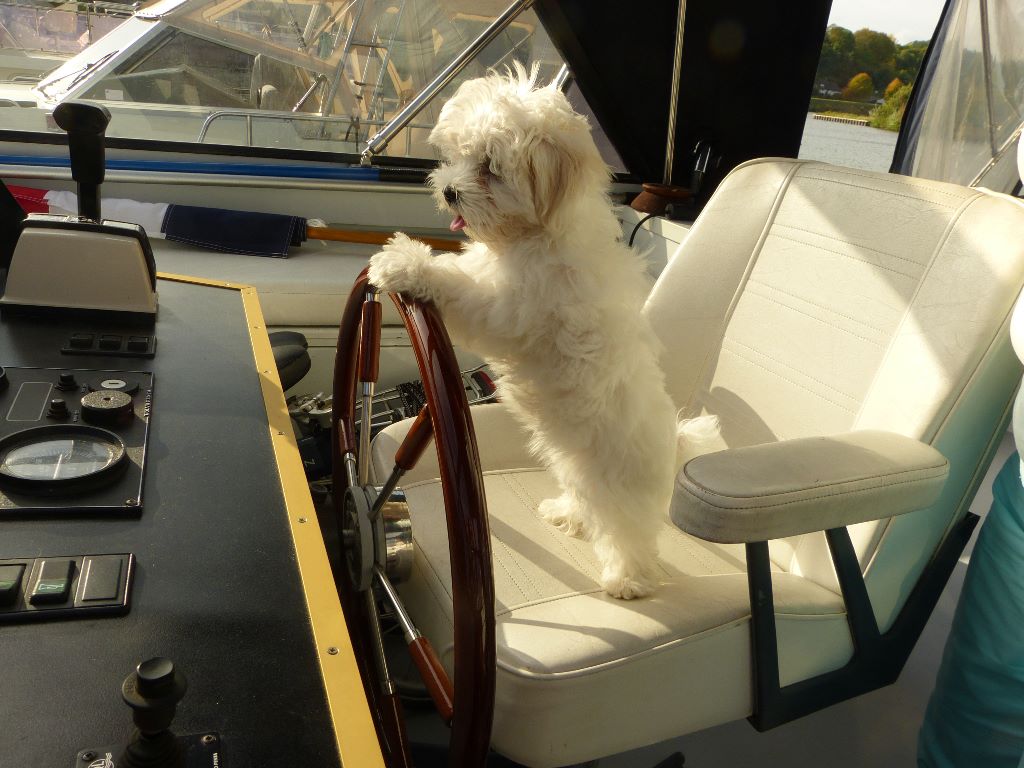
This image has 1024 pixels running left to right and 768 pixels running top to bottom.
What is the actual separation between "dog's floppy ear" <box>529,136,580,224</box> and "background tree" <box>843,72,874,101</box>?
6.25ft

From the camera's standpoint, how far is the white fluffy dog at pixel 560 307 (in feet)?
4.09

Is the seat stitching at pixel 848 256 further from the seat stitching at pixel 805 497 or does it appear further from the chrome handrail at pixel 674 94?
the chrome handrail at pixel 674 94

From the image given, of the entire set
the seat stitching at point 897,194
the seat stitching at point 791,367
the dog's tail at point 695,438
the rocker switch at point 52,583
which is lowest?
the dog's tail at point 695,438

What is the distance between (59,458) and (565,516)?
797mm

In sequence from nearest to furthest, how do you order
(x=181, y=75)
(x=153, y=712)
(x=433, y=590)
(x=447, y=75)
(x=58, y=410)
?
(x=153, y=712) < (x=58, y=410) < (x=433, y=590) < (x=447, y=75) < (x=181, y=75)

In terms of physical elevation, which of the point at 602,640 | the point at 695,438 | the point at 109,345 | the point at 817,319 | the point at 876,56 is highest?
the point at 876,56

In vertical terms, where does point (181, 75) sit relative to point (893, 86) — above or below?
below

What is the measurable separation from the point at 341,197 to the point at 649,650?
2.21m

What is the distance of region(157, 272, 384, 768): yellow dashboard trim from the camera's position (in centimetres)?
63

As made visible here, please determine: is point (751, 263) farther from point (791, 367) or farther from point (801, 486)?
point (801, 486)

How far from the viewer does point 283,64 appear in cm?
271

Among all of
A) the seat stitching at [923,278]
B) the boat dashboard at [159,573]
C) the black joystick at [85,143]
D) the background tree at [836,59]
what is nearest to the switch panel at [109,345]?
the boat dashboard at [159,573]

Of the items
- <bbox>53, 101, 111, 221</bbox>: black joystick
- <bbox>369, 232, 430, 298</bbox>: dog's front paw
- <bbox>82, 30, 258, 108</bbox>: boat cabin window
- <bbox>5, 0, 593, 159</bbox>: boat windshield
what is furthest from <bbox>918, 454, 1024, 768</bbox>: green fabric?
<bbox>82, 30, 258, 108</bbox>: boat cabin window

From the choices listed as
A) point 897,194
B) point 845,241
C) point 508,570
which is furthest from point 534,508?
point 897,194
